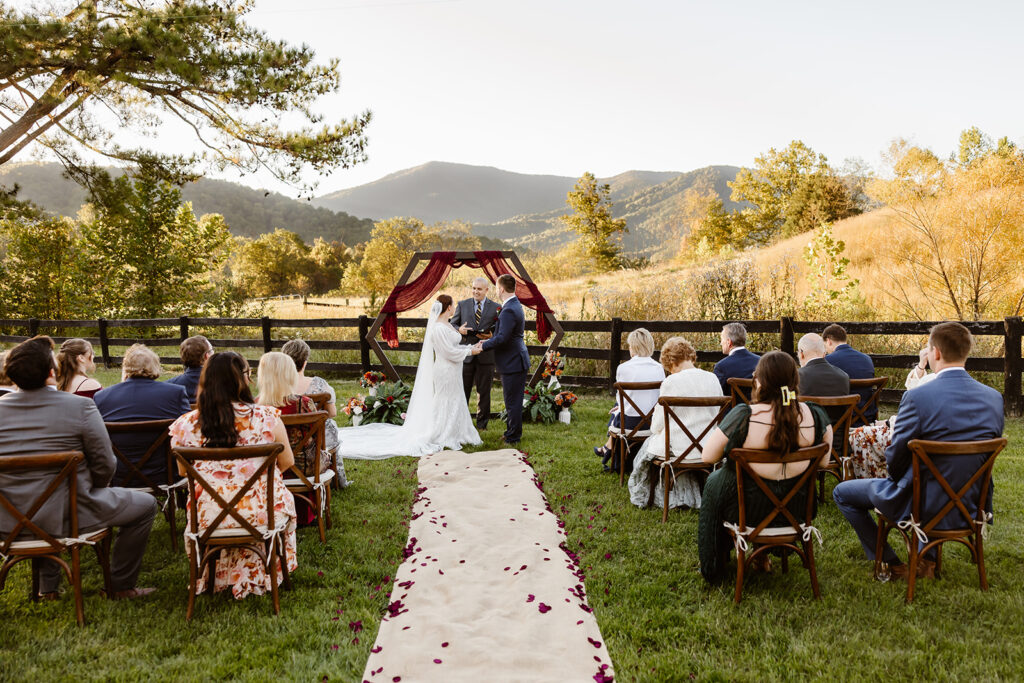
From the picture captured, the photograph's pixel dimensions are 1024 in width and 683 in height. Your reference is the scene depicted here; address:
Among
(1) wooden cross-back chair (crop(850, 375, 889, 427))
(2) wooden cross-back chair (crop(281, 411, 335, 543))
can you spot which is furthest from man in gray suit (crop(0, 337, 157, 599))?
(1) wooden cross-back chair (crop(850, 375, 889, 427))

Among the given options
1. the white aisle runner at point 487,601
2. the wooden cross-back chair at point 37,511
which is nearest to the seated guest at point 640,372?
the white aisle runner at point 487,601

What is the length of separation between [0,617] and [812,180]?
172 ft

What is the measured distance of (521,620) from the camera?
3221 millimetres

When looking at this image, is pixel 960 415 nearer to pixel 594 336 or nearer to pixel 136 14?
pixel 594 336

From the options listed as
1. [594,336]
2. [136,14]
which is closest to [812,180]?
[594,336]

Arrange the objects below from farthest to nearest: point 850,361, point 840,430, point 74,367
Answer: point 850,361
point 840,430
point 74,367

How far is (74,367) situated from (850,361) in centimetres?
624

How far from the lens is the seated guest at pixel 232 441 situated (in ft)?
10.5

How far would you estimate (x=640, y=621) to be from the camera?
10.4 ft

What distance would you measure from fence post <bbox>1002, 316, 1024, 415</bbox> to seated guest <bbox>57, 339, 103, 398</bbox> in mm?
9823

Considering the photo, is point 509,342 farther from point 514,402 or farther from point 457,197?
point 457,197

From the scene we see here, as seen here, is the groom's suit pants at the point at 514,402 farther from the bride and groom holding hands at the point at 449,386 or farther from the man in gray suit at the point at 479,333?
the man in gray suit at the point at 479,333

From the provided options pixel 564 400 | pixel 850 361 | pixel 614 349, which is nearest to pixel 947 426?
pixel 850 361

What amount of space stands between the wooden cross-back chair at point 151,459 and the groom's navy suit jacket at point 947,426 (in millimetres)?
4400
